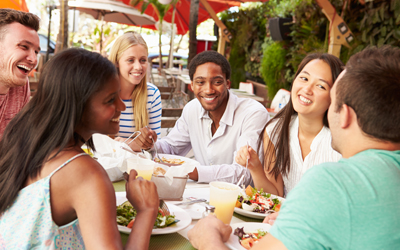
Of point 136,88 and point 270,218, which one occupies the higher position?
point 136,88

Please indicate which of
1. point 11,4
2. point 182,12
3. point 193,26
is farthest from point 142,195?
point 182,12

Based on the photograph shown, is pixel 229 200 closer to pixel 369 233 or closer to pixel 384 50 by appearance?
pixel 369 233

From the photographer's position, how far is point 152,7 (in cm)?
Result: 1416

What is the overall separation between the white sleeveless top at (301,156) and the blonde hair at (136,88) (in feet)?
4.46

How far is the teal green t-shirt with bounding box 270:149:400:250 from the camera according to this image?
36.9 inches

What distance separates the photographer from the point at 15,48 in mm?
2383

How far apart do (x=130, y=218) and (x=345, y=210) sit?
0.92m

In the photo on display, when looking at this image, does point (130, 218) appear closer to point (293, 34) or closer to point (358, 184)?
point (358, 184)

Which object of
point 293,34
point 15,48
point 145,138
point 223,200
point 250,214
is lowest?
point 250,214

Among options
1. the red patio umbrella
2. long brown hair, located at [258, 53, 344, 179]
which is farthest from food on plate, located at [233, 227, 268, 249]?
the red patio umbrella

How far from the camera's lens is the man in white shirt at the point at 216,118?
286 cm

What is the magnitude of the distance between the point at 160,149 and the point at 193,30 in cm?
630

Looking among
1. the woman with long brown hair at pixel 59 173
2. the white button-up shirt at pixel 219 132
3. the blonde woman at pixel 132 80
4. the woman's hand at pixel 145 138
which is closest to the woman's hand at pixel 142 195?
the woman with long brown hair at pixel 59 173

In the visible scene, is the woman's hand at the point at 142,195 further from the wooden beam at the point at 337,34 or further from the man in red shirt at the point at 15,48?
the wooden beam at the point at 337,34
